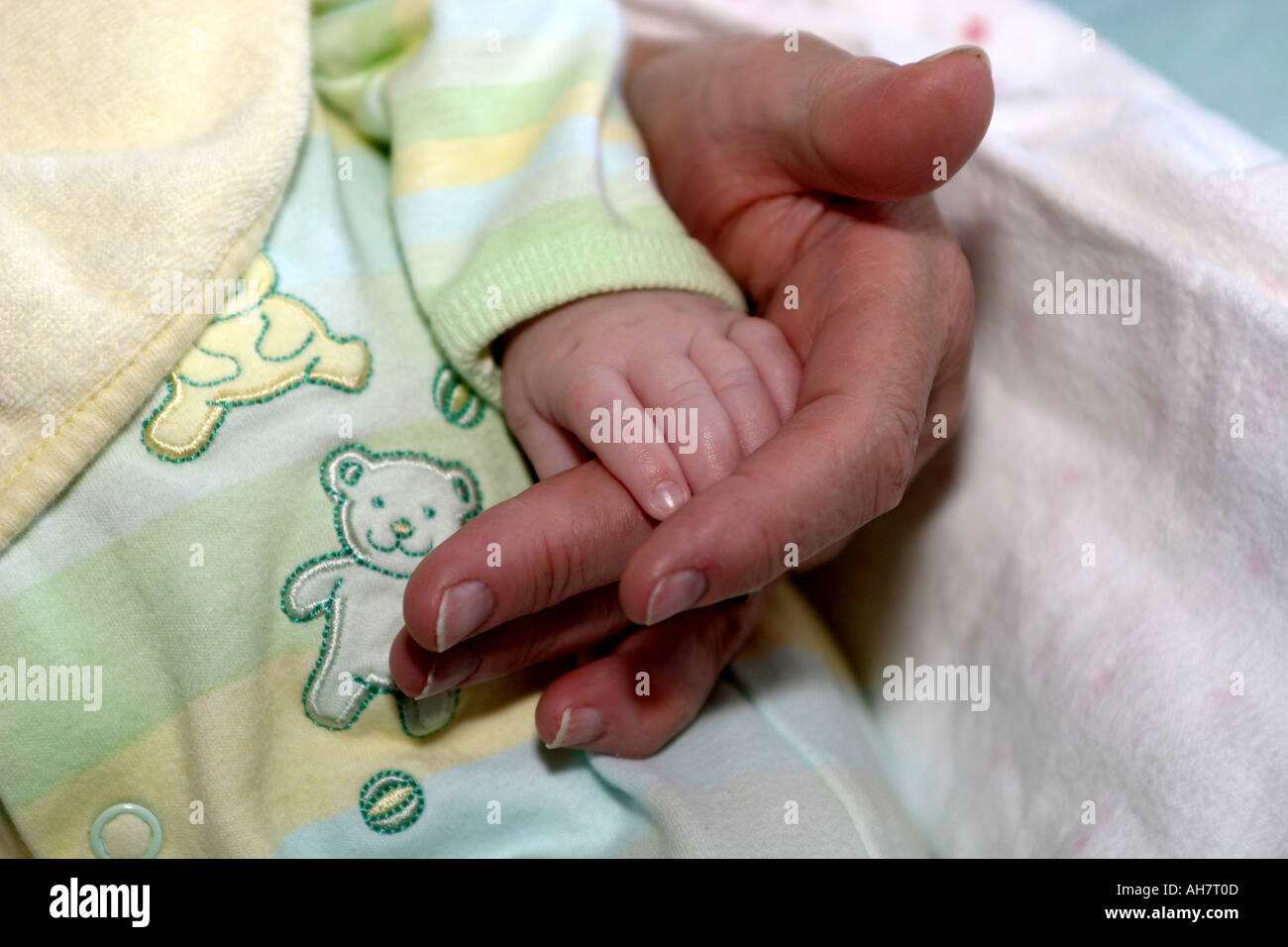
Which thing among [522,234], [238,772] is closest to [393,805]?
[238,772]

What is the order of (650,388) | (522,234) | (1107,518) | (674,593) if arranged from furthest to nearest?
(1107,518)
(522,234)
(650,388)
(674,593)

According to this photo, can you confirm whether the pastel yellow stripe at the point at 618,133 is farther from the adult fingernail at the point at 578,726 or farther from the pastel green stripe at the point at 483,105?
the adult fingernail at the point at 578,726

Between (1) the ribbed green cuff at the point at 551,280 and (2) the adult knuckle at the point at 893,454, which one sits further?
(1) the ribbed green cuff at the point at 551,280

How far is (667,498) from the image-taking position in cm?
60

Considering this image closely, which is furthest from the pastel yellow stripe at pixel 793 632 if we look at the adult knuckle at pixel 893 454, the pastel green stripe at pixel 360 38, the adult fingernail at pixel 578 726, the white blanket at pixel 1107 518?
the pastel green stripe at pixel 360 38

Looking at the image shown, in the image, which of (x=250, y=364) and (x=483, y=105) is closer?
(x=250, y=364)

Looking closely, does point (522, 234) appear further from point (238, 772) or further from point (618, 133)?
point (238, 772)

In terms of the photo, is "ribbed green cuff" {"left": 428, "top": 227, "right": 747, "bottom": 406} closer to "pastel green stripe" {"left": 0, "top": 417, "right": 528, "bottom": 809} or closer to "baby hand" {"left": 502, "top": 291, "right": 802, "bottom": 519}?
"baby hand" {"left": 502, "top": 291, "right": 802, "bottom": 519}

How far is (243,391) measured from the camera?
707mm

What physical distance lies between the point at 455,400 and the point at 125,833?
1.25ft

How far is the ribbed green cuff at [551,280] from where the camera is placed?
0.71 m

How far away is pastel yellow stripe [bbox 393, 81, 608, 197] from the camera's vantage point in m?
0.81

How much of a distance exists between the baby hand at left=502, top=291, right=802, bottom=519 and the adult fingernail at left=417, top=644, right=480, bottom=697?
135 mm

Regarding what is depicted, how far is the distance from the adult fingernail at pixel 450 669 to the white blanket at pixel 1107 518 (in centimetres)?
48
